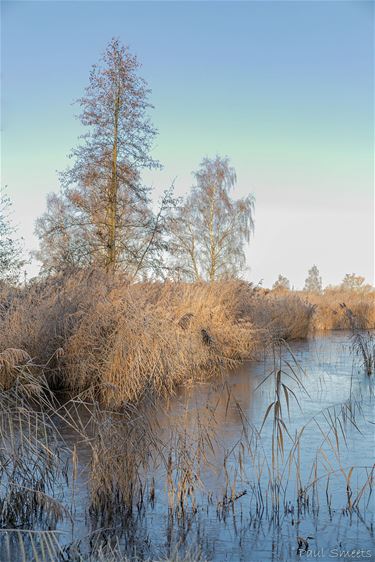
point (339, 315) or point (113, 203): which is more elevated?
point (113, 203)

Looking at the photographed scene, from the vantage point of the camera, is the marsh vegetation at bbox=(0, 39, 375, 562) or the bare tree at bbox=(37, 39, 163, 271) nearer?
the marsh vegetation at bbox=(0, 39, 375, 562)

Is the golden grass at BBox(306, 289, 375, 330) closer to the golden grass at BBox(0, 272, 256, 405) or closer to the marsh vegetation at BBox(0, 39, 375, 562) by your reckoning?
the marsh vegetation at BBox(0, 39, 375, 562)

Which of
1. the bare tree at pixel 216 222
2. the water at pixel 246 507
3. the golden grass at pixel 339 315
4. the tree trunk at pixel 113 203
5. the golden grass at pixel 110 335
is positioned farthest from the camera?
the bare tree at pixel 216 222

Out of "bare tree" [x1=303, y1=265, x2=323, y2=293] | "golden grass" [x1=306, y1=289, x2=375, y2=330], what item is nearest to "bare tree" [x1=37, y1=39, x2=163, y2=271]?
"golden grass" [x1=306, y1=289, x2=375, y2=330]

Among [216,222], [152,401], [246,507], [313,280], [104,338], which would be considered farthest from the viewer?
[313,280]

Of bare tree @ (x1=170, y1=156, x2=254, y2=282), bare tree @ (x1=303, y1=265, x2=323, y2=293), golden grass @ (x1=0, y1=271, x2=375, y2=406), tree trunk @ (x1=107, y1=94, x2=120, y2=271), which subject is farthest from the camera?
bare tree @ (x1=303, y1=265, x2=323, y2=293)

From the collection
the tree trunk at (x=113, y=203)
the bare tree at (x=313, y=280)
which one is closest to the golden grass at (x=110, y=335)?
the tree trunk at (x=113, y=203)

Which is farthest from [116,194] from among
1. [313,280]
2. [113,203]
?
[313,280]

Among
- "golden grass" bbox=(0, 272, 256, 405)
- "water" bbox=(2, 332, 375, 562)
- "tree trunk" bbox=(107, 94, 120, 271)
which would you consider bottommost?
"water" bbox=(2, 332, 375, 562)

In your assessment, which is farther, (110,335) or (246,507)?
(110,335)

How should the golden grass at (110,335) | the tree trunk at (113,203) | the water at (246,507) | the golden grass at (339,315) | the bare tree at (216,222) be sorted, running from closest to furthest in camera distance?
the water at (246,507) < the golden grass at (110,335) < the tree trunk at (113,203) < the golden grass at (339,315) < the bare tree at (216,222)

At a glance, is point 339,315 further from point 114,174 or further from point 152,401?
point 152,401

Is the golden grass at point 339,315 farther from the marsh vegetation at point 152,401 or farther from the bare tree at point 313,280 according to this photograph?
the bare tree at point 313,280

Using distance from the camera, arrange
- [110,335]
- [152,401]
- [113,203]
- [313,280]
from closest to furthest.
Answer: [152,401] < [110,335] < [113,203] < [313,280]
